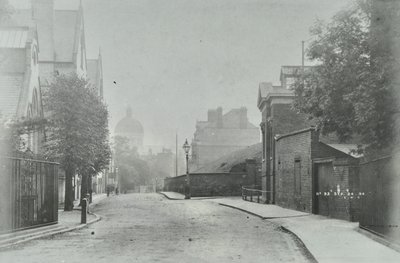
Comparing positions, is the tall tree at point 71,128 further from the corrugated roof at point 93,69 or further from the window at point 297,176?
the corrugated roof at point 93,69

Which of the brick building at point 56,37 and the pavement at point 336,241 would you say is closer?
the pavement at point 336,241

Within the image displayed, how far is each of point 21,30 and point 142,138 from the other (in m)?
151

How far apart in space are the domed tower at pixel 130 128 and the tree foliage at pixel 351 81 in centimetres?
16375

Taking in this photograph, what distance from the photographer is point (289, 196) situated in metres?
27.0

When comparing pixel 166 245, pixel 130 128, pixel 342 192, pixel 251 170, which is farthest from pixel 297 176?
pixel 130 128

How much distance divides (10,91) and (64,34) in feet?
83.7

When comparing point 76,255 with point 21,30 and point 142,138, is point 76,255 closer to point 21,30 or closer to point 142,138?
point 21,30

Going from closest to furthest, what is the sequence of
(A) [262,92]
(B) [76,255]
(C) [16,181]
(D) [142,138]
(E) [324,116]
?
(B) [76,255], (C) [16,181], (E) [324,116], (A) [262,92], (D) [142,138]

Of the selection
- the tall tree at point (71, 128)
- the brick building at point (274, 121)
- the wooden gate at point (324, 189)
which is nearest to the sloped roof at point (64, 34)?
the brick building at point (274, 121)

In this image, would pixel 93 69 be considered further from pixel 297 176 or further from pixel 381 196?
pixel 381 196

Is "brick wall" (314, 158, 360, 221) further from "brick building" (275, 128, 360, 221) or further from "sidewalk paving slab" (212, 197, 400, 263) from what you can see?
"sidewalk paving slab" (212, 197, 400, 263)

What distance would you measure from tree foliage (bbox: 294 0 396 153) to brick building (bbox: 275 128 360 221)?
2.24m

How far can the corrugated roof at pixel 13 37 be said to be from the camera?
35500 mm

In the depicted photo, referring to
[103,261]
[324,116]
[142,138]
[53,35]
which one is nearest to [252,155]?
[53,35]
